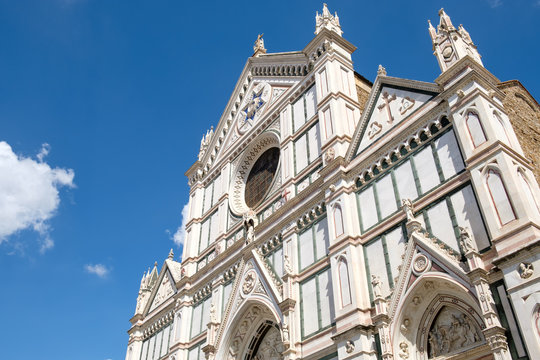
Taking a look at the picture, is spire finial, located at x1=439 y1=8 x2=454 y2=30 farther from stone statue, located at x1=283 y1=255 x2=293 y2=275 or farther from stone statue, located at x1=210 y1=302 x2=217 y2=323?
stone statue, located at x1=210 y1=302 x2=217 y2=323

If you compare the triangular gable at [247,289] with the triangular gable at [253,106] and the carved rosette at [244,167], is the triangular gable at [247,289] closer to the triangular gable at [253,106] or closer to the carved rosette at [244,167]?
A: the carved rosette at [244,167]

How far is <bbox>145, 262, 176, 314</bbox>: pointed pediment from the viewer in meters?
25.6

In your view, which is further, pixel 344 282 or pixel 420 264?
pixel 344 282

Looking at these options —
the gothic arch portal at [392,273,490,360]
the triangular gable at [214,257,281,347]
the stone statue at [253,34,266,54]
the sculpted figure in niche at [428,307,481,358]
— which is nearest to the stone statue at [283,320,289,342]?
the triangular gable at [214,257,281,347]

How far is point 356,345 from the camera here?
42.3ft

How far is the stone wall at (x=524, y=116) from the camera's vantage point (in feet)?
44.5

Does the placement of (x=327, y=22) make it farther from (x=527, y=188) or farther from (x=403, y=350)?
(x=403, y=350)

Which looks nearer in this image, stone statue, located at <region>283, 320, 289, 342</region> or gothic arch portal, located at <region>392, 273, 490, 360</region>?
gothic arch portal, located at <region>392, 273, 490, 360</region>

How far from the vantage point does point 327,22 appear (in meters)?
21.4

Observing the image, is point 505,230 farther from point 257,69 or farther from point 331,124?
point 257,69

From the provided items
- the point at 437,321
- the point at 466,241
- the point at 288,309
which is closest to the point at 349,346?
the point at 437,321

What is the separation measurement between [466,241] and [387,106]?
20.6 ft

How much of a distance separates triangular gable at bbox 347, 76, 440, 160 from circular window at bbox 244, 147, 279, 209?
228 inches

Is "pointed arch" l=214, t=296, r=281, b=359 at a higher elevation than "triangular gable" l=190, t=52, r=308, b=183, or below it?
below
